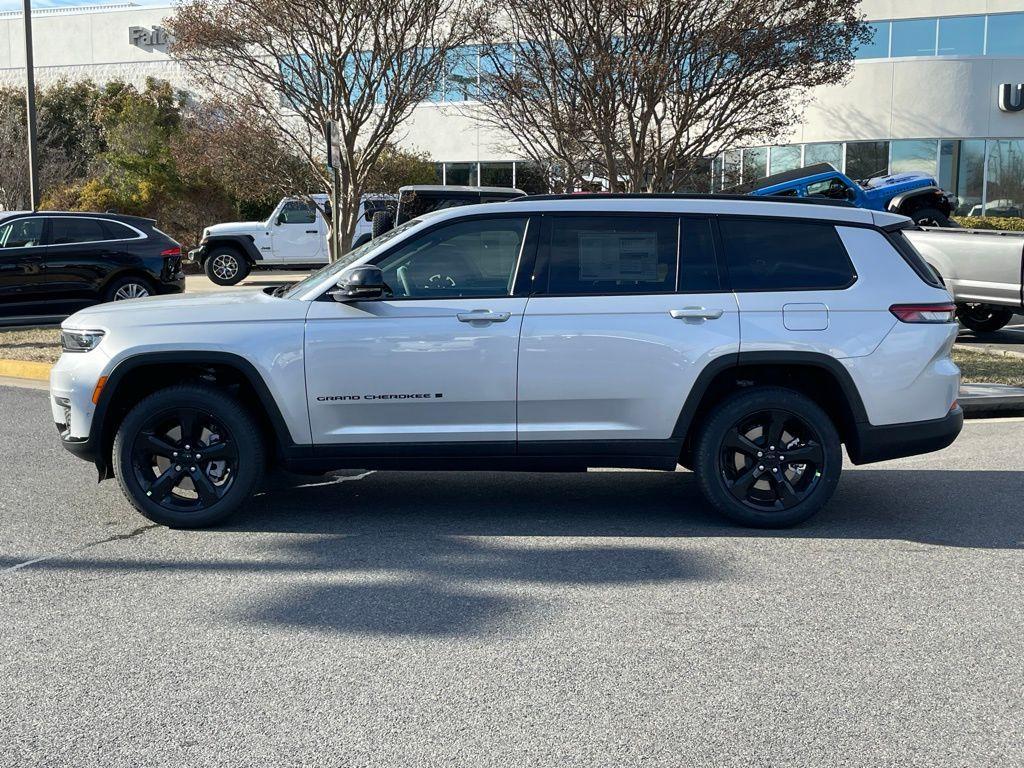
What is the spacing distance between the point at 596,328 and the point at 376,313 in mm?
1190

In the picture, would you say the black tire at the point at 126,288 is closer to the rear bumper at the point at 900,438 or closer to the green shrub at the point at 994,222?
the rear bumper at the point at 900,438

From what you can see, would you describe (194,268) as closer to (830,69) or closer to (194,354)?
(830,69)

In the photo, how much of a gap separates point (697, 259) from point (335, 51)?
12332 mm

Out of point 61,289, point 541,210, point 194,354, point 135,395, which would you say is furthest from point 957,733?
point 61,289

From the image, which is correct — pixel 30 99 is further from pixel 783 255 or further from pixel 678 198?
pixel 783 255

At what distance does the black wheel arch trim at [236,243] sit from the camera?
77.2 ft

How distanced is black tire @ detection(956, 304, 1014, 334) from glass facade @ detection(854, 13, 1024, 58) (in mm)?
16546

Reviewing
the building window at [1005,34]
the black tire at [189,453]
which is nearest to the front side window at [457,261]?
the black tire at [189,453]

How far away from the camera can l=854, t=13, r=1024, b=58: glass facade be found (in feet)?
96.3

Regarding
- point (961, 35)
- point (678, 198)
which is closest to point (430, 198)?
point (678, 198)

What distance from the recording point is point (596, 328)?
→ 602 centimetres

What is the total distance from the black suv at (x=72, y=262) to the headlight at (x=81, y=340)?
8.56 m

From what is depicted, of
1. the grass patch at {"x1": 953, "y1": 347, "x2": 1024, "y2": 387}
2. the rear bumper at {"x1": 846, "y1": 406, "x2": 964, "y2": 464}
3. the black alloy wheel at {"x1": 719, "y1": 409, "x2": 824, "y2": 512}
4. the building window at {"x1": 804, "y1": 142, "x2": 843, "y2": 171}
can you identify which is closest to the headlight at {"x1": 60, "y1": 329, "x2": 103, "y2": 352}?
the black alloy wheel at {"x1": 719, "y1": 409, "x2": 824, "y2": 512}

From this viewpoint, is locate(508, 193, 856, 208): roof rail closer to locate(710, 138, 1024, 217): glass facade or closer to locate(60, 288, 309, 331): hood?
locate(60, 288, 309, 331): hood
